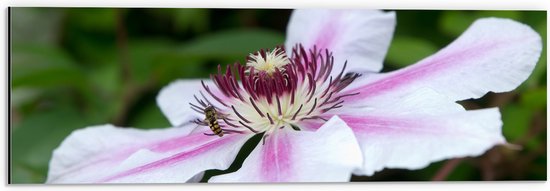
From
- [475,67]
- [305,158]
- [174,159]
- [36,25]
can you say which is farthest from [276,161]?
[36,25]

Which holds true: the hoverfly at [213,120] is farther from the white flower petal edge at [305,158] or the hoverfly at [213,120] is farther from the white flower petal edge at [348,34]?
the white flower petal edge at [348,34]

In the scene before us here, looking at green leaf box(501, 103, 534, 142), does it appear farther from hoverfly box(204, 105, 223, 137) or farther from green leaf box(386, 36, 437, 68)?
hoverfly box(204, 105, 223, 137)

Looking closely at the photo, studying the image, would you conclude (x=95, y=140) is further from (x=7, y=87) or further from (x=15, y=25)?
(x=15, y=25)

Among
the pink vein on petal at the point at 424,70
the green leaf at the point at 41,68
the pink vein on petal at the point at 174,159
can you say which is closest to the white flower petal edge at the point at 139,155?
the pink vein on petal at the point at 174,159

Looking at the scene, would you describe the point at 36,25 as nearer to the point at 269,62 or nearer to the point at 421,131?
the point at 269,62

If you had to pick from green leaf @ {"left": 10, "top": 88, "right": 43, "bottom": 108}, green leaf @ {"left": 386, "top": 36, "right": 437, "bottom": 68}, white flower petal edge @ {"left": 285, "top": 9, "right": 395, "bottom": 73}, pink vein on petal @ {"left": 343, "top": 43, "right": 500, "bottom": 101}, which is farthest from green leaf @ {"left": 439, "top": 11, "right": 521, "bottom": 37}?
green leaf @ {"left": 10, "top": 88, "right": 43, "bottom": 108}

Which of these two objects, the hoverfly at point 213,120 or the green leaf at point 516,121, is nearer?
the hoverfly at point 213,120

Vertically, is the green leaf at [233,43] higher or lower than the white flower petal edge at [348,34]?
lower

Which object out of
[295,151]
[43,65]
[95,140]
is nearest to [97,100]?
[43,65]
